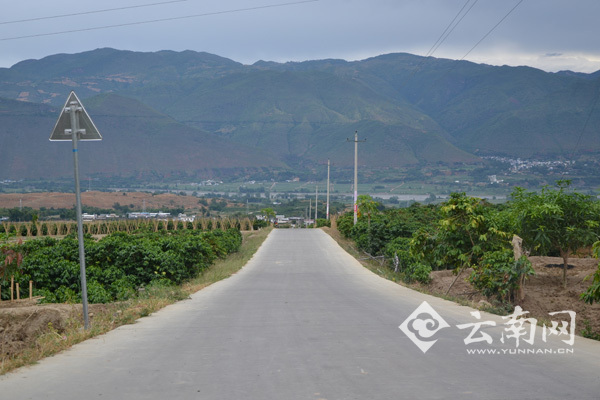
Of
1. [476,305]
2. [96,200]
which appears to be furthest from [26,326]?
[96,200]

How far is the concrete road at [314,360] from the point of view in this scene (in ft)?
20.1

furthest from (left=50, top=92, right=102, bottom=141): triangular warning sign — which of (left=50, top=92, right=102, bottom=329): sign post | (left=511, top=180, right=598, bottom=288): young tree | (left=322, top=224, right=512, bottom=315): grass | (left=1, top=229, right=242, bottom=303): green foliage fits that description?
(left=511, top=180, right=598, bottom=288): young tree

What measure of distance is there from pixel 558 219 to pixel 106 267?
14372 millimetres

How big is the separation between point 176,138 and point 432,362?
639ft

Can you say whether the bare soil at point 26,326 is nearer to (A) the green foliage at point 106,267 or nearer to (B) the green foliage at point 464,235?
(A) the green foliage at point 106,267

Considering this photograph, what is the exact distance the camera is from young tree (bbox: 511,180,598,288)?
1875cm

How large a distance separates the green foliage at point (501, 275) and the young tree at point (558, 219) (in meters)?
3.40

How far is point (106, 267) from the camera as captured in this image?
2002cm

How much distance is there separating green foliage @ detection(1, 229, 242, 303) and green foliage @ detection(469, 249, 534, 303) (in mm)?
9458

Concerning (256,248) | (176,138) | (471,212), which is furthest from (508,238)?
(176,138)

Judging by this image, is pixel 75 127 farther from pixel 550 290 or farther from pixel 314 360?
pixel 550 290

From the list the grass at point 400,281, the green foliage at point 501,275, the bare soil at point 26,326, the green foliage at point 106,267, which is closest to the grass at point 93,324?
the bare soil at point 26,326

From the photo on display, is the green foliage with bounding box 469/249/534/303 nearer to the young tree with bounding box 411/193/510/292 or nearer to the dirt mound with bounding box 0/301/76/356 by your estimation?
the young tree with bounding box 411/193/510/292

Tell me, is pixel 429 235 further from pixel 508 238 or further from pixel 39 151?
→ pixel 39 151
